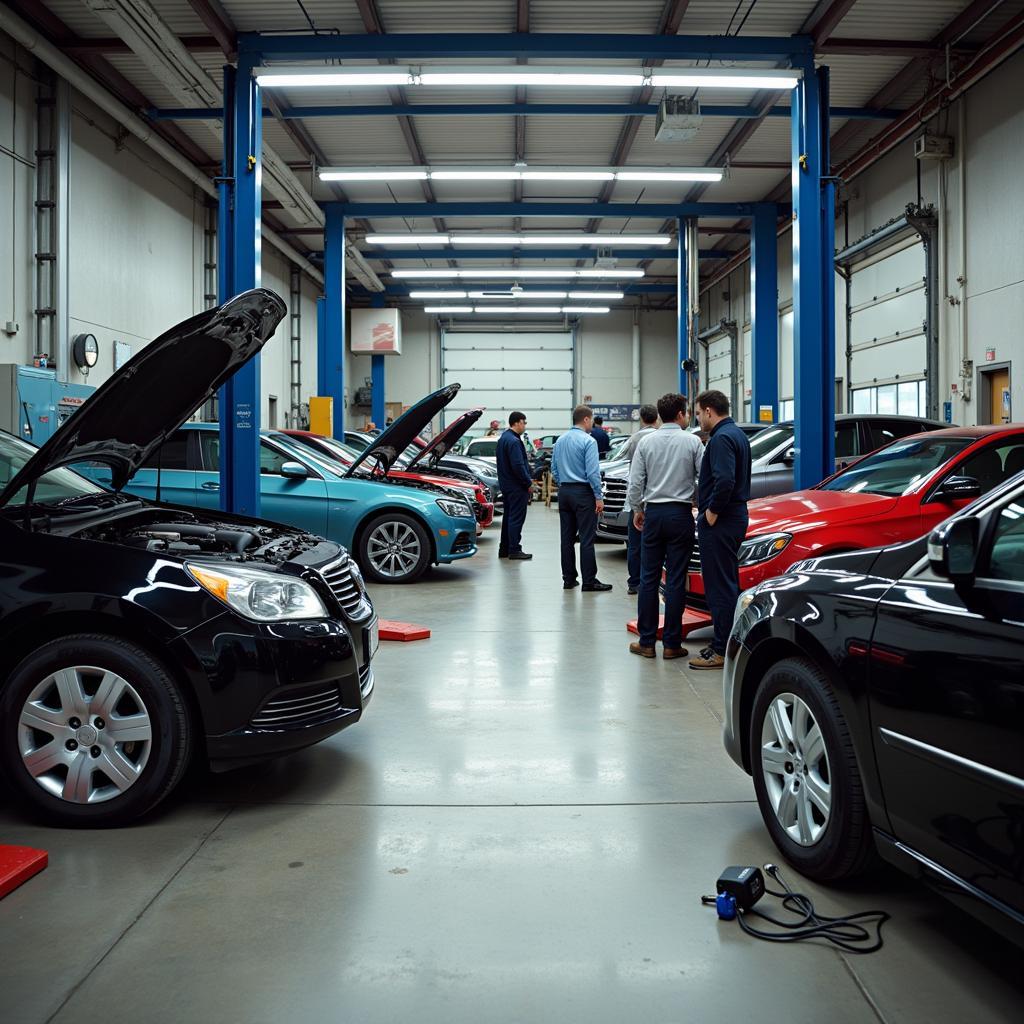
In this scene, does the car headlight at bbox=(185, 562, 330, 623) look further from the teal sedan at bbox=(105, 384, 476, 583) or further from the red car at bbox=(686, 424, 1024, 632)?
the teal sedan at bbox=(105, 384, 476, 583)

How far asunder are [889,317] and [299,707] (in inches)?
604

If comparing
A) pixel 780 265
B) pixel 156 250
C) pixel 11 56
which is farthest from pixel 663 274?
pixel 11 56

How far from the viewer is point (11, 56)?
38.0ft

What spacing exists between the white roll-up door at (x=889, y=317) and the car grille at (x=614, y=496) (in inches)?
263

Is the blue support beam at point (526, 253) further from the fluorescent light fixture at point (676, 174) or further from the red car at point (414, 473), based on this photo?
the red car at point (414, 473)

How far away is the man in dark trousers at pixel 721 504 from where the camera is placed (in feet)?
18.0

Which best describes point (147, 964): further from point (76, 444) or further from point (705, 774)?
point (705, 774)

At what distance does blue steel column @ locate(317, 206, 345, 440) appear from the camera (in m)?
19.5

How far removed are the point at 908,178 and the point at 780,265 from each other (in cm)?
766

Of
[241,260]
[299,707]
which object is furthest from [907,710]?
[241,260]

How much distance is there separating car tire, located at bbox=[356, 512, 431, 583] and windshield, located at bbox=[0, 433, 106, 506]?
470cm

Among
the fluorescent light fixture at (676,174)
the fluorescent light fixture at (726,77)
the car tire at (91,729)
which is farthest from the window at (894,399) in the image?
the car tire at (91,729)

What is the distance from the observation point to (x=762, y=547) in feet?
19.9

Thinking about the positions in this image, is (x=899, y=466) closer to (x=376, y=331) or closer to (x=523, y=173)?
(x=523, y=173)
